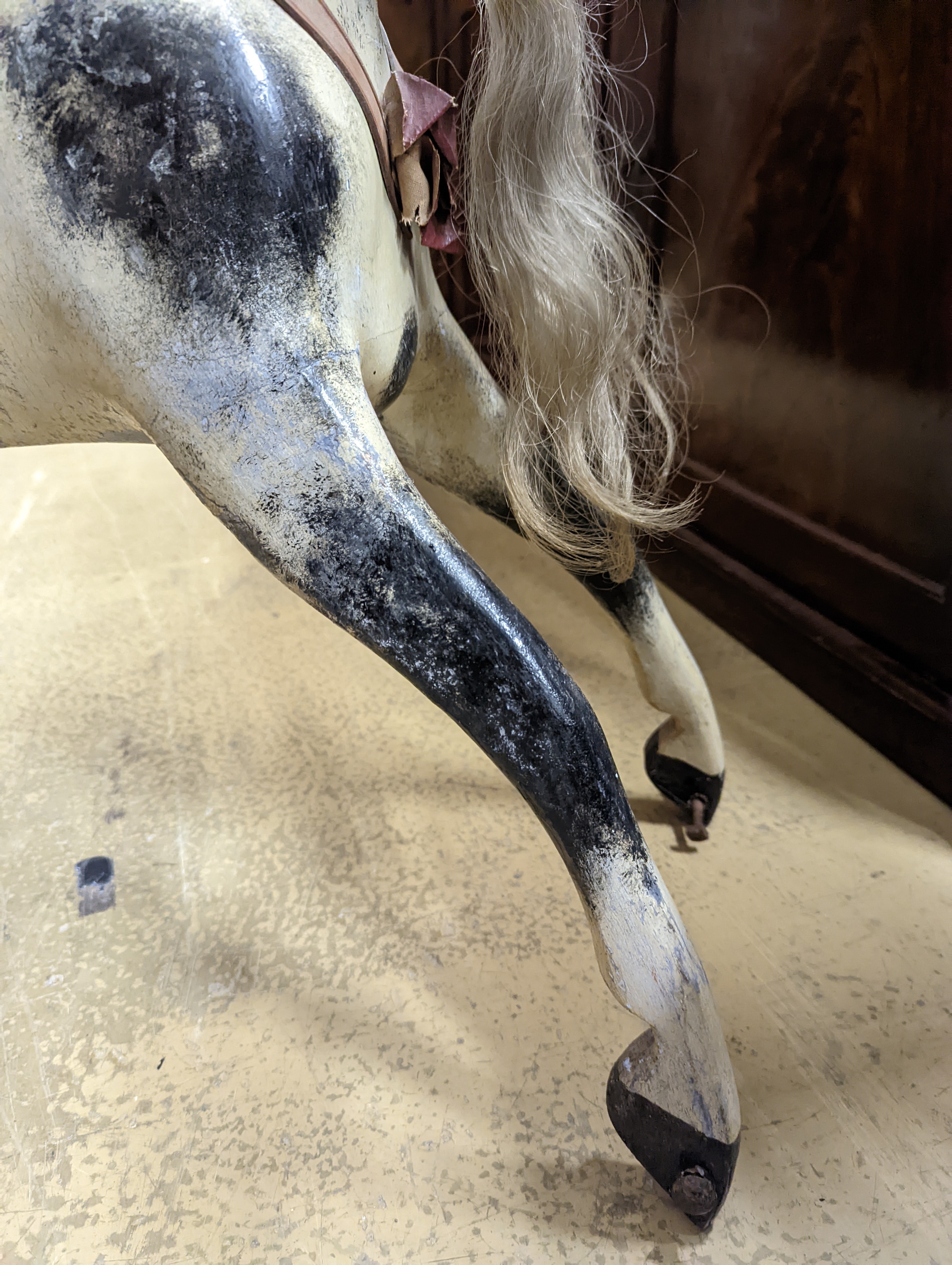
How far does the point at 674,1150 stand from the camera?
21.8 inches

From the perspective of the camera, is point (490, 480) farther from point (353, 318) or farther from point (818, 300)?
point (818, 300)

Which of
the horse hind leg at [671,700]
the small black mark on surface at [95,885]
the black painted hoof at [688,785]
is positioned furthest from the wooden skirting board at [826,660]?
the small black mark on surface at [95,885]

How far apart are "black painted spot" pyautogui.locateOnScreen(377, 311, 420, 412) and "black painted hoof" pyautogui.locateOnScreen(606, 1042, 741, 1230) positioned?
0.47m

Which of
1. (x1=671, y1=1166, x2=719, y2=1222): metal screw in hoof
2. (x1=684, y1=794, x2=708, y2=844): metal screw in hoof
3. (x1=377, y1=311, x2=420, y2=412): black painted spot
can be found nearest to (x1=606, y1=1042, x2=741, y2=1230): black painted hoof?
(x1=671, y1=1166, x2=719, y2=1222): metal screw in hoof

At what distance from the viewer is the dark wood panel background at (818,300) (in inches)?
33.9

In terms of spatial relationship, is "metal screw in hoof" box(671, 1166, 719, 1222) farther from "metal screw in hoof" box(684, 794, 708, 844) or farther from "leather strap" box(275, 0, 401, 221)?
"leather strap" box(275, 0, 401, 221)

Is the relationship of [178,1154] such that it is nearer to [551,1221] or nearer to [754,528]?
[551,1221]

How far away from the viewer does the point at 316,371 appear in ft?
1.40

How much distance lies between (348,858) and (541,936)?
220mm

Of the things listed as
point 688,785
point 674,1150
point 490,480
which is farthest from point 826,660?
point 674,1150

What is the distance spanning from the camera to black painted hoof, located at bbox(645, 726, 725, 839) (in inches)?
35.3

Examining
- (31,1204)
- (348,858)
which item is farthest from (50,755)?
(31,1204)

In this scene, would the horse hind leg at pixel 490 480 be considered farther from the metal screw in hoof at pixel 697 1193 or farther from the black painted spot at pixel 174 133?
the metal screw in hoof at pixel 697 1193

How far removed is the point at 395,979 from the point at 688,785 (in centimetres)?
38
